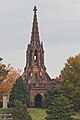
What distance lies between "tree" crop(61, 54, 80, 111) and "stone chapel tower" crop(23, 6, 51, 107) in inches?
366

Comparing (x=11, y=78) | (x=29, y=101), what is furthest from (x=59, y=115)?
(x=11, y=78)

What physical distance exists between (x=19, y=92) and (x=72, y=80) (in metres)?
8.77

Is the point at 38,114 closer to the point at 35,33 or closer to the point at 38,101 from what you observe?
the point at 38,101

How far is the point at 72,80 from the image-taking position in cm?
11044

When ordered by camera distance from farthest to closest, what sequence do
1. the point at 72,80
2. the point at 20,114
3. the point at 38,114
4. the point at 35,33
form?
the point at 35,33 → the point at 72,80 → the point at 38,114 → the point at 20,114

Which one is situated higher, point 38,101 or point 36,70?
point 36,70

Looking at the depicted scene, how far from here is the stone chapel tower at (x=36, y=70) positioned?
12018 cm

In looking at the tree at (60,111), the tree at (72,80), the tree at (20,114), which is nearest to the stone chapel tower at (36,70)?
the tree at (72,80)

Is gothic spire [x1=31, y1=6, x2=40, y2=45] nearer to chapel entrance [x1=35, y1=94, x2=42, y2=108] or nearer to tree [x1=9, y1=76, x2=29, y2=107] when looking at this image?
chapel entrance [x1=35, y1=94, x2=42, y2=108]

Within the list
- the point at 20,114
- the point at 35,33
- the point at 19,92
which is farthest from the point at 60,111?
the point at 35,33

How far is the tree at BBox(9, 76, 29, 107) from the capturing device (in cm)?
10944

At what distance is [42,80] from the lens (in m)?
123

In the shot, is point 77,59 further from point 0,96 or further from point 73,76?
point 0,96

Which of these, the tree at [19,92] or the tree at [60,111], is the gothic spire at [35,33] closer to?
the tree at [19,92]
